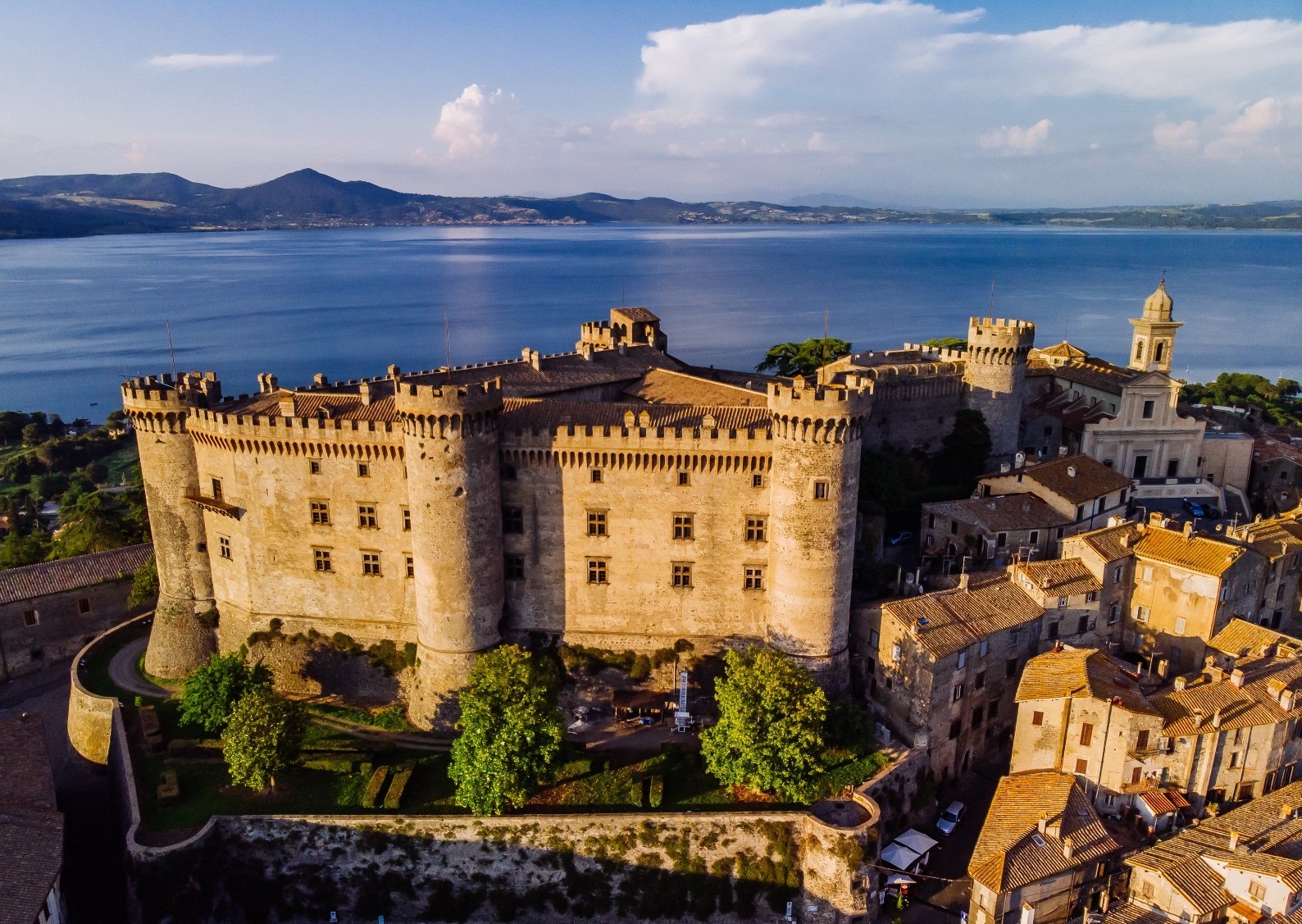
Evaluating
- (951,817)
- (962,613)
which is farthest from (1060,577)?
(951,817)

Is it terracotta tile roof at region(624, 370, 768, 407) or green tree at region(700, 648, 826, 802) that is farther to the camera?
terracotta tile roof at region(624, 370, 768, 407)

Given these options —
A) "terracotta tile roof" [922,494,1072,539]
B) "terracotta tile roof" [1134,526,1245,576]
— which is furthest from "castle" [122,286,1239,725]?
"terracotta tile roof" [1134,526,1245,576]

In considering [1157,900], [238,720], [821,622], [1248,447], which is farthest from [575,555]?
[1248,447]

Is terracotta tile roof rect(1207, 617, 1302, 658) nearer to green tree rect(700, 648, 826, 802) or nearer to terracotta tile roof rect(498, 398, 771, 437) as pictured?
green tree rect(700, 648, 826, 802)

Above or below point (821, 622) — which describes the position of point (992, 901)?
below

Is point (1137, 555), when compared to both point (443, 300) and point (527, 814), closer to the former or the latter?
point (527, 814)

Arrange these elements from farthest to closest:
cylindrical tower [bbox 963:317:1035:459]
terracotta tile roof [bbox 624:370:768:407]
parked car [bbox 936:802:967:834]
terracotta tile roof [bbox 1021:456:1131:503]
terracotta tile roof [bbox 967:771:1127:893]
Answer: cylindrical tower [bbox 963:317:1035:459] < terracotta tile roof [bbox 1021:456:1131:503] < terracotta tile roof [bbox 624:370:768:407] < parked car [bbox 936:802:967:834] < terracotta tile roof [bbox 967:771:1127:893]

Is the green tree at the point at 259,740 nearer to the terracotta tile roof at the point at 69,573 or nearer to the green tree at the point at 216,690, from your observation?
the green tree at the point at 216,690
